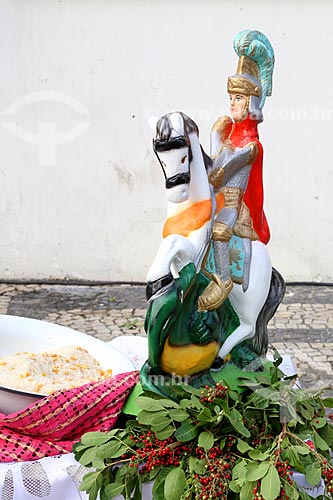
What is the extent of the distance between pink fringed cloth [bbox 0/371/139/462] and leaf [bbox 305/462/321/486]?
55 cm

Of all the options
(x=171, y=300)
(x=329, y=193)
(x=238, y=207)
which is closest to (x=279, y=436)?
(x=171, y=300)

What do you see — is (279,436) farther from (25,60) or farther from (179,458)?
(25,60)

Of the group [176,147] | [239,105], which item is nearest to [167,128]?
[176,147]

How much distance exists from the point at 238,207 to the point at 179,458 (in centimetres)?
69

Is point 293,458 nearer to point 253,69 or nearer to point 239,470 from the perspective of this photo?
point 239,470

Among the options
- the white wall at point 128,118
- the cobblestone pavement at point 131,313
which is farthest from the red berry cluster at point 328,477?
the white wall at point 128,118

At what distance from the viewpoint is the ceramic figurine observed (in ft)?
7.37

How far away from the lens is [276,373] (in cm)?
242

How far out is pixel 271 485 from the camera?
205cm

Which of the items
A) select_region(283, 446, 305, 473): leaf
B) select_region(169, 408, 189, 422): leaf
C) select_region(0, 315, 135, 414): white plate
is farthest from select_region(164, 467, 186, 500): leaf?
select_region(0, 315, 135, 414): white plate

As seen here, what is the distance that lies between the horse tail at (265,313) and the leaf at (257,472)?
501 millimetres

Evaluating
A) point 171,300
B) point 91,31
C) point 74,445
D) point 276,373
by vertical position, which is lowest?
point 74,445

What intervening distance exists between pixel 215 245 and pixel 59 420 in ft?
2.08

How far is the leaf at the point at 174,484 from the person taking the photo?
83.0 inches
